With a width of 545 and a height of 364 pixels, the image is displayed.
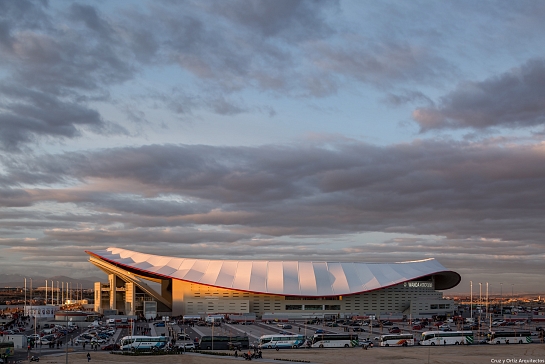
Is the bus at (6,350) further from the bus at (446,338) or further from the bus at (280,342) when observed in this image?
the bus at (446,338)

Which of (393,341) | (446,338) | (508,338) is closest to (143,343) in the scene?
(393,341)

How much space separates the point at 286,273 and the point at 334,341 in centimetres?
4289

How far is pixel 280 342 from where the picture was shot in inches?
2163

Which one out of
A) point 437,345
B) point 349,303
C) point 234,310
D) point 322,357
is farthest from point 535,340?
point 234,310

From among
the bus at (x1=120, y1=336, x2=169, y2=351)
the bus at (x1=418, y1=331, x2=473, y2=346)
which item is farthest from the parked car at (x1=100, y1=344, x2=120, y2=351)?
the bus at (x1=418, y1=331, x2=473, y2=346)

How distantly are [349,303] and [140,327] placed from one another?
32.9 metres

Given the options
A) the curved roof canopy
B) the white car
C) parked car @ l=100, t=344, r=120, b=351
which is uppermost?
the curved roof canopy

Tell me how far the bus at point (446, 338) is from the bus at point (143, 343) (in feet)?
69.5

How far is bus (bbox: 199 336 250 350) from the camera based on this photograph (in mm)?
54188

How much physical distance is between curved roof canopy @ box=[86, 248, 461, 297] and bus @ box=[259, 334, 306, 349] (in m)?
37.4

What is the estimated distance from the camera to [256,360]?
151 ft

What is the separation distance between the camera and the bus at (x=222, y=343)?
178 feet

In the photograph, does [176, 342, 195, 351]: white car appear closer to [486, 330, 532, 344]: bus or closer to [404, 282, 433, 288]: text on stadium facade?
[486, 330, 532, 344]: bus

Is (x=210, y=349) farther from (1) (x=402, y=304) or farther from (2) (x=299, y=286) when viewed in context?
(1) (x=402, y=304)
